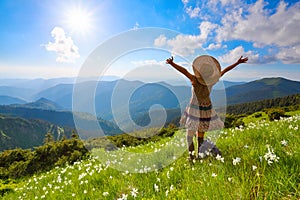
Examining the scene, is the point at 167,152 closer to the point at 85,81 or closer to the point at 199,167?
the point at 199,167

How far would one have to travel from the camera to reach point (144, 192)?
3.98 metres

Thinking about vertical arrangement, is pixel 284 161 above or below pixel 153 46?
below

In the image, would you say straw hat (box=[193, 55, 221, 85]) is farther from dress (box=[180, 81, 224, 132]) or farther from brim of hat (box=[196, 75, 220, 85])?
dress (box=[180, 81, 224, 132])

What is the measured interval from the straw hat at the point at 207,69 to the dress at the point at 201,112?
15 cm

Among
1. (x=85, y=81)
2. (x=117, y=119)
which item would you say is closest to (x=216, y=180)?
(x=117, y=119)

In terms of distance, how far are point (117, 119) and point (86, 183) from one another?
1987 mm

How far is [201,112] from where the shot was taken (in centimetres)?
→ 507

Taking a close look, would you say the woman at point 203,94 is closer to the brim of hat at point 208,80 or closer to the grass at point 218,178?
the brim of hat at point 208,80

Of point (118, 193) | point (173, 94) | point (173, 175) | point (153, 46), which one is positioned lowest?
point (118, 193)

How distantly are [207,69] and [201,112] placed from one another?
3.22 ft

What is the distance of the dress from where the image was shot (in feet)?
16.5

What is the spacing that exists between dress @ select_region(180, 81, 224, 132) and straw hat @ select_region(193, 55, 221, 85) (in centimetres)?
15

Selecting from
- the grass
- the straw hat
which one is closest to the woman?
the straw hat

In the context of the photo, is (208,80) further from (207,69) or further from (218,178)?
(218,178)
